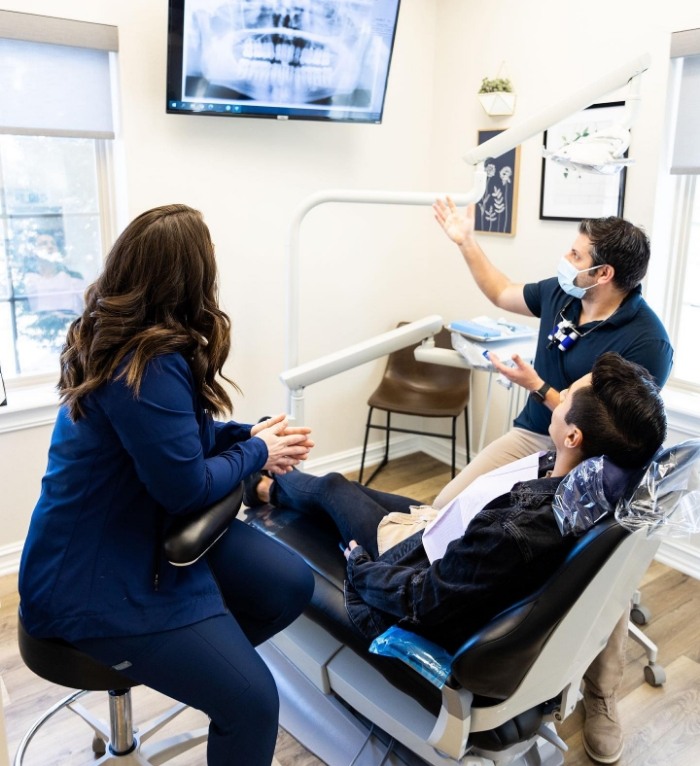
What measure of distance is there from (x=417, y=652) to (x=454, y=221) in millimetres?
1333

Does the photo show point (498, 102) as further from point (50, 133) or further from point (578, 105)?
point (50, 133)

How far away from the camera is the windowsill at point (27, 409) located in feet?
8.50

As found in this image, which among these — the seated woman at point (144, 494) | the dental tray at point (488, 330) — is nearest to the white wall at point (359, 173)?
the dental tray at point (488, 330)

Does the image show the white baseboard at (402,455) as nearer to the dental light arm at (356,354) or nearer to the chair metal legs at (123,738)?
the chair metal legs at (123,738)

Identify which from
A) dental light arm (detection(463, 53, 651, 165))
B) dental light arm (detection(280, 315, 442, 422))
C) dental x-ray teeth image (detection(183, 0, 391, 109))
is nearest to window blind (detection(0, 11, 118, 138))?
dental x-ray teeth image (detection(183, 0, 391, 109))

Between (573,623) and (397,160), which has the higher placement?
(397,160)

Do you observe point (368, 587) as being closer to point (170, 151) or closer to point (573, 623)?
point (573, 623)

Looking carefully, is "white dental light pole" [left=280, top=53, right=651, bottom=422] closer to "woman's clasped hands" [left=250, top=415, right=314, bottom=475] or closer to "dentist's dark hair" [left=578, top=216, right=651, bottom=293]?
"dentist's dark hair" [left=578, top=216, right=651, bottom=293]

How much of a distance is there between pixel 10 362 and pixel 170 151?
0.95 metres

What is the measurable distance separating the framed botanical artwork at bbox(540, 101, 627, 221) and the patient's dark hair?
152cm

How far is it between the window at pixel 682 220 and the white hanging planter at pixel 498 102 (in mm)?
682

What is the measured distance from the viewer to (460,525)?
1.66 meters

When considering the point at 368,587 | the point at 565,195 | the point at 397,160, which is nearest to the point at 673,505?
the point at 368,587

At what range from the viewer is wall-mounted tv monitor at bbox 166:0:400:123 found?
2.58 meters
